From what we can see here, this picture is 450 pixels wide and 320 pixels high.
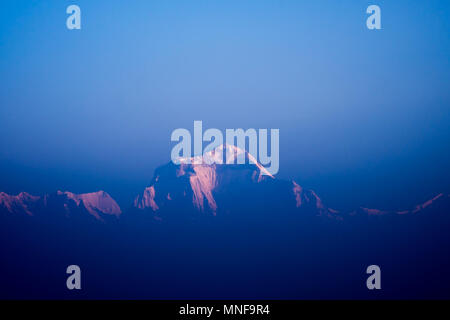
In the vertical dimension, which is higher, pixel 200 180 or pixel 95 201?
pixel 200 180

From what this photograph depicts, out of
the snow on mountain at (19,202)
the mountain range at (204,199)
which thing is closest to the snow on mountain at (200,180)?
the mountain range at (204,199)

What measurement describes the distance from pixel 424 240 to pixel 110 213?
3437mm

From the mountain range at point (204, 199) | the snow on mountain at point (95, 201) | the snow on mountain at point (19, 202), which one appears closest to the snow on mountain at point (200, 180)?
the mountain range at point (204, 199)

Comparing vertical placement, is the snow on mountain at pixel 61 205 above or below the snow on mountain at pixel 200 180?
below

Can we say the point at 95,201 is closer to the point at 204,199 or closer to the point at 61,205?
the point at 61,205

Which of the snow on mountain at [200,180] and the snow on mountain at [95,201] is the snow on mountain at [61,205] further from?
the snow on mountain at [200,180]

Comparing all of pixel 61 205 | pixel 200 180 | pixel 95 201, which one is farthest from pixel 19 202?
pixel 200 180

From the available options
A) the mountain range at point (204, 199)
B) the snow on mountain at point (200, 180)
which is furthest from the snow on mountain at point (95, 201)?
the snow on mountain at point (200, 180)

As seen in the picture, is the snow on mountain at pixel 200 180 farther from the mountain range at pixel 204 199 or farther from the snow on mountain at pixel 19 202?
the snow on mountain at pixel 19 202

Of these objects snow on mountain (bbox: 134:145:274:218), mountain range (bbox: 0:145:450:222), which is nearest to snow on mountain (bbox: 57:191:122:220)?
mountain range (bbox: 0:145:450:222)

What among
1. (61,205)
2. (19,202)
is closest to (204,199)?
(61,205)

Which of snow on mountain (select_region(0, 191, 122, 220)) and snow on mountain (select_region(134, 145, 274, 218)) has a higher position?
snow on mountain (select_region(134, 145, 274, 218))

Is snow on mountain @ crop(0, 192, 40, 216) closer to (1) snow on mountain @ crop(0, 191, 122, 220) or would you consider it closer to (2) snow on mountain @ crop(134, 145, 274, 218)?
(1) snow on mountain @ crop(0, 191, 122, 220)

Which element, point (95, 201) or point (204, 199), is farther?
point (204, 199)
